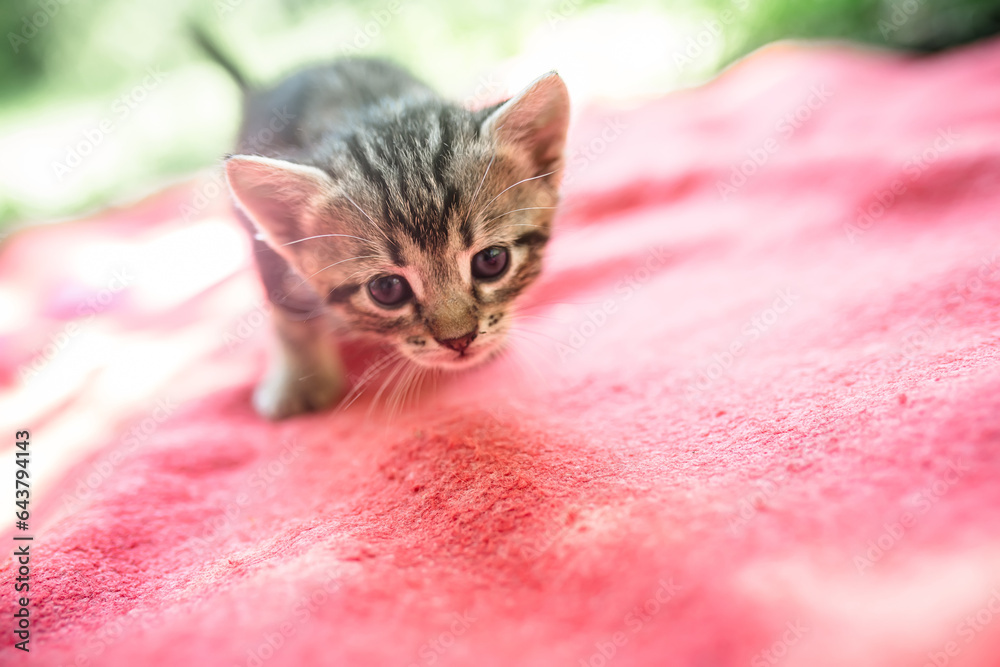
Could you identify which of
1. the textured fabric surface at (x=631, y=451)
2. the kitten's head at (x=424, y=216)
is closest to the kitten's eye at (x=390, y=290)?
the kitten's head at (x=424, y=216)

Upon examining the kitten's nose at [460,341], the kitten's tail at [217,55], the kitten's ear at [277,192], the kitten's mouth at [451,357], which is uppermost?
the kitten's tail at [217,55]

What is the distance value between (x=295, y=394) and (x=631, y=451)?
0.97 m

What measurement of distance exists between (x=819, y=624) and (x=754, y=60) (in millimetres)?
2768

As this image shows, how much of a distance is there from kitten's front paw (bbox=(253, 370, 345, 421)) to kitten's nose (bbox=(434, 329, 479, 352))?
1.78 ft

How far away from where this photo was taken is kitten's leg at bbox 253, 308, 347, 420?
158cm

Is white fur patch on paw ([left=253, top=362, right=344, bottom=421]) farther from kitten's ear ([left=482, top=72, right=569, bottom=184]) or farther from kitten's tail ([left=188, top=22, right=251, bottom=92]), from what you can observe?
kitten's tail ([left=188, top=22, right=251, bottom=92])

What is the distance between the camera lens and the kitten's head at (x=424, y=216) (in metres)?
1.22

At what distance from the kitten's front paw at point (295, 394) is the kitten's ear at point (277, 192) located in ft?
1.41

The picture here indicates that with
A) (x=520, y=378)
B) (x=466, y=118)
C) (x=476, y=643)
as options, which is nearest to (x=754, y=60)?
(x=466, y=118)

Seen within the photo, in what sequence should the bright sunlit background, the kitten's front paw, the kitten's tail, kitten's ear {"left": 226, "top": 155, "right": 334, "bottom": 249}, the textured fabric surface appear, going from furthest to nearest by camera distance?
the bright sunlit background, the kitten's tail, the kitten's front paw, kitten's ear {"left": 226, "top": 155, "right": 334, "bottom": 249}, the textured fabric surface

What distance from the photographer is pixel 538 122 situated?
1.31m

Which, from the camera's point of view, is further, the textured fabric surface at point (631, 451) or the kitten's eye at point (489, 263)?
the kitten's eye at point (489, 263)

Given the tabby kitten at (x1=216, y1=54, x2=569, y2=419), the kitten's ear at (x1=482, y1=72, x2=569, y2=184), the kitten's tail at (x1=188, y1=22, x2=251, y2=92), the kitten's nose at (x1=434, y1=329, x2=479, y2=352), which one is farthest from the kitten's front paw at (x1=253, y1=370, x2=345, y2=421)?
the kitten's tail at (x1=188, y1=22, x2=251, y2=92)

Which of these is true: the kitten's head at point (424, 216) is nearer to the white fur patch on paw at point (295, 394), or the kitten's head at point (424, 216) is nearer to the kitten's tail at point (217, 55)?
the white fur patch on paw at point (295, 394)
